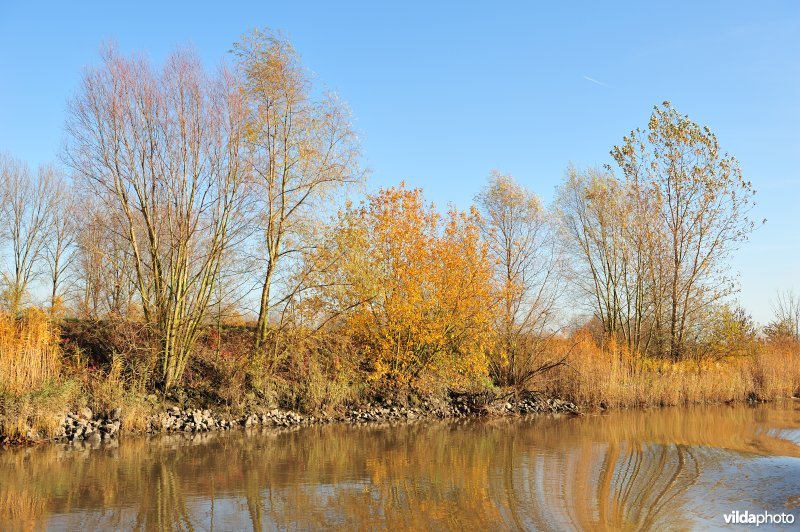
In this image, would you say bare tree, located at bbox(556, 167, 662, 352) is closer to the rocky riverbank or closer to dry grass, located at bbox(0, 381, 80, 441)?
the rocky riverbank

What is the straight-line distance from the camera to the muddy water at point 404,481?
327 inches

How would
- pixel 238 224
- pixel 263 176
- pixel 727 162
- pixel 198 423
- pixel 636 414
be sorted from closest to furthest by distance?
pixel 198 423 → pixel 238 224 → pixel 263 176 → pixel 636 414 → pixel 727 162

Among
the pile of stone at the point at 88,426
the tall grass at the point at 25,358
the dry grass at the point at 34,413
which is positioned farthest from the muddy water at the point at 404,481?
the tall grass at the point at 25,358

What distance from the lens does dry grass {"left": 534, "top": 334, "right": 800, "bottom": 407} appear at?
77.3 feet

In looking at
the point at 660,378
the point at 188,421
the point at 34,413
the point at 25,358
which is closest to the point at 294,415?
the point at 188,421

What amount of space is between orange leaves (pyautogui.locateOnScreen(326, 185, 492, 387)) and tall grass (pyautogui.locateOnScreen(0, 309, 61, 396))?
27.5ft

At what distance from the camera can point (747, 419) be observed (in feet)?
68.0

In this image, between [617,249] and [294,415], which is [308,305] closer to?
[294,415]

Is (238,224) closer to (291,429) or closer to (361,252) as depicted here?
(361,252)

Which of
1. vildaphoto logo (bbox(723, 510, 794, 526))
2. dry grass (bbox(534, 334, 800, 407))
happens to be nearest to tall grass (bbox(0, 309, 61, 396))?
vildaphoto logo (bbox(723, 510, 794, 526))

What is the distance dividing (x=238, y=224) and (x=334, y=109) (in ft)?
17.5

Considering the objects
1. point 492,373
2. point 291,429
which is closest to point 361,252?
point 291,429

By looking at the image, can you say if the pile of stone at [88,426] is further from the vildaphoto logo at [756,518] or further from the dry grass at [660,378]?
the dry grass at [660,378]

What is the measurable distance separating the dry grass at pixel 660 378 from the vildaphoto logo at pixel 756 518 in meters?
14.7
